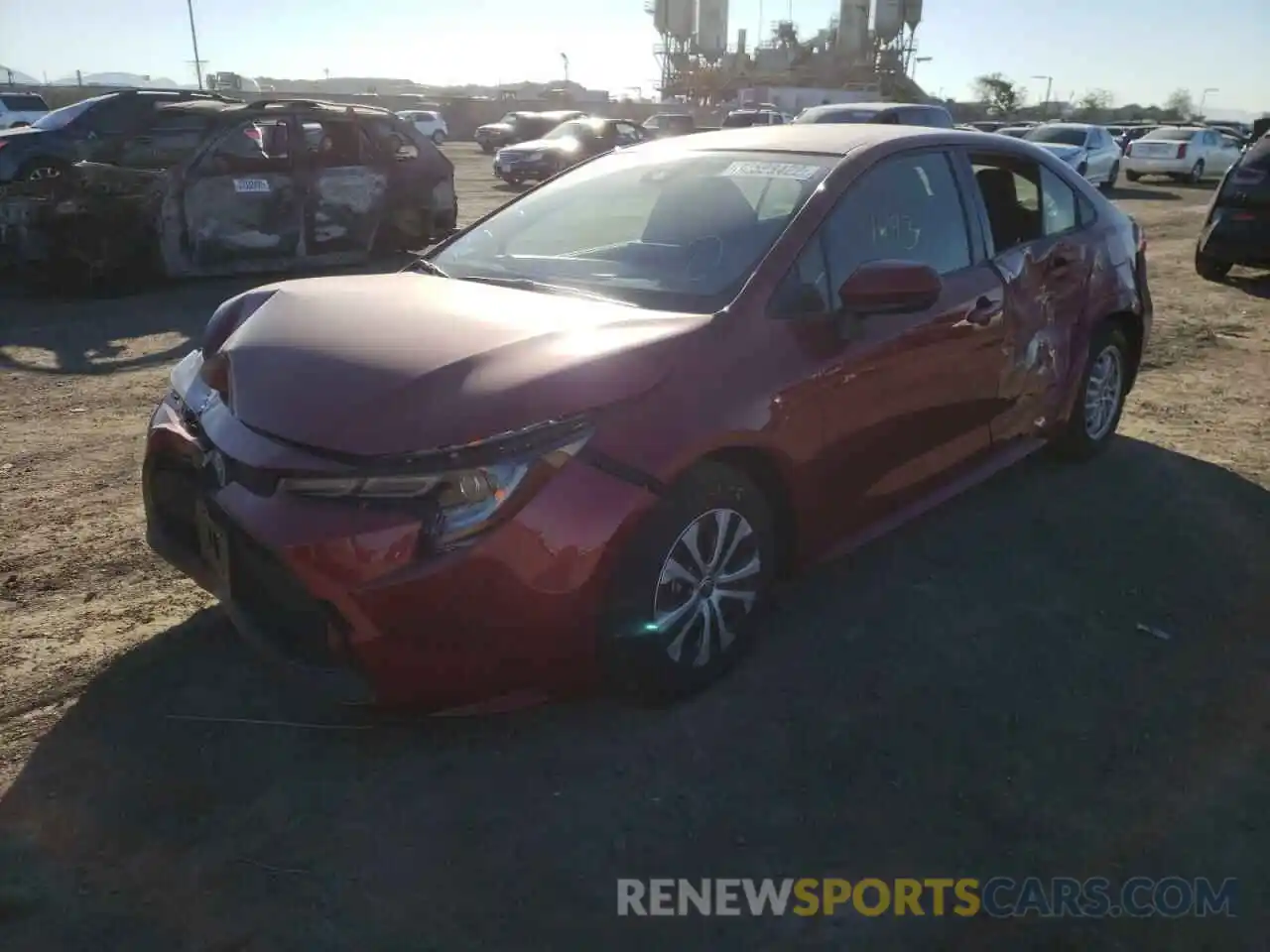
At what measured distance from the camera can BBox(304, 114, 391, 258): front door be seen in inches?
392

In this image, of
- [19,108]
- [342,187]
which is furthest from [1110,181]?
[19,108]

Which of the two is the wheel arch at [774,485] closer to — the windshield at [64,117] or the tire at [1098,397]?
the tire at [1098,397]

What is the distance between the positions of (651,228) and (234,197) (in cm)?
680

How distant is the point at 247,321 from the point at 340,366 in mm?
692

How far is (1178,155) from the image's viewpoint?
1032 inches

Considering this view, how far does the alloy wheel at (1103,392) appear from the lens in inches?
200

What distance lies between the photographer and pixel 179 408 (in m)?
3.21

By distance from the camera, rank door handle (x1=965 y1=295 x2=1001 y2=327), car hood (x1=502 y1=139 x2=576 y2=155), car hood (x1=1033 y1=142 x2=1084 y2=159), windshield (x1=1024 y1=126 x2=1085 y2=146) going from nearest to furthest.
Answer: door handle (x1=965 y1=295 x2=1001 y2=327)
car hood (x1=1033 y1=142 x2=1084 y2=159)
car hood (x1=502 y1=139 x2=576 y2=155)
windshield (x1=1024 y1=126 x2=1085 y2=146)

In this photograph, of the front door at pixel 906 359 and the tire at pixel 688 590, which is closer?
the tire at pixel 688 590

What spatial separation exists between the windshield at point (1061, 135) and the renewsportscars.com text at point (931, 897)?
22.6 metres

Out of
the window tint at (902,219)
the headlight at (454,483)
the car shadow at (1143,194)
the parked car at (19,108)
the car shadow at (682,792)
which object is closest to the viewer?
the car shadow at (682,792)

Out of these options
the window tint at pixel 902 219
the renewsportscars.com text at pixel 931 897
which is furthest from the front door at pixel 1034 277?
the renewsportscars.com text at pixel 931 897

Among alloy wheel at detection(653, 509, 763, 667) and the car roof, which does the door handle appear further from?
alloy wheel at detection(653, 509, 763, 667)

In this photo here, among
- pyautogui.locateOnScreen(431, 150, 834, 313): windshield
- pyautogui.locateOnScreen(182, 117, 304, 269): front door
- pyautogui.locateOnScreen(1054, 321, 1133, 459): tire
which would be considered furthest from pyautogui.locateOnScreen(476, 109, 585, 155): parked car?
pyautogui.locateOnScreen(431, 150, 834, 313): windshield
